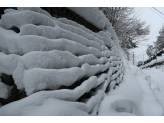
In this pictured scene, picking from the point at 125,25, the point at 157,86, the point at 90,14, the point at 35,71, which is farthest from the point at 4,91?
the point at 125,25

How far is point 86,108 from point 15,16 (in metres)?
0.96

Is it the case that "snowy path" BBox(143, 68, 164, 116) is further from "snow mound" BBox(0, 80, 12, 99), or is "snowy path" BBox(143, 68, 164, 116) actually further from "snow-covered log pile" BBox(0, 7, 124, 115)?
"snow mound" BBox(0, 80, 12, 99)

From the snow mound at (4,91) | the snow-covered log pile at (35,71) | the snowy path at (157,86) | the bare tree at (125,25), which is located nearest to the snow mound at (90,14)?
the snow-covered log pile at (35,71)

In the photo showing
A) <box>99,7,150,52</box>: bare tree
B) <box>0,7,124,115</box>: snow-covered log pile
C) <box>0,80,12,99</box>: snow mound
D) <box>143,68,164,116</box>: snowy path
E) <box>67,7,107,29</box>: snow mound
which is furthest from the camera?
<box>99,7,150,52</box>: bare tree

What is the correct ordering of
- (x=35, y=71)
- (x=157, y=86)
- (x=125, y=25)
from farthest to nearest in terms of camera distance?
1. (x=125, y=25)
2. (x=157, y=86)
3. (x=35, y=71)

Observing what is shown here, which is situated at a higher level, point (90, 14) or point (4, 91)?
point (90, 14)

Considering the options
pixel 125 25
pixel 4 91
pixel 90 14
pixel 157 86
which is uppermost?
pixel 125 25

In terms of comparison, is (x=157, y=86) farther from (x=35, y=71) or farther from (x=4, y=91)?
(x=4, y=91)

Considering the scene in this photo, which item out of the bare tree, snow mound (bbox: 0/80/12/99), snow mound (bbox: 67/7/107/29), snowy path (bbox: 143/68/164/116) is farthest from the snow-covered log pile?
the bare tree

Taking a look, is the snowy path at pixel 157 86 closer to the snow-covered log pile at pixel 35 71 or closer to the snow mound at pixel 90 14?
the snow-covered log pile at pixel 35 71

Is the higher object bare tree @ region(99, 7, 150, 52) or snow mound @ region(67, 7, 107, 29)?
bare tree @ region(99, 7, 150, 52)

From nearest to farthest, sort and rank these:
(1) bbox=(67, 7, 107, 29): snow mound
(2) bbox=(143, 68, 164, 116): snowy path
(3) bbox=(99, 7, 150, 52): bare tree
Result: 1. (1) bbox=(67, 7, 107, 29): snow mound
2. (2) bbox=(143, 68, 164, 116): snowy path
3. (3) bbox=(99, 7, 150, 52): bare tree
